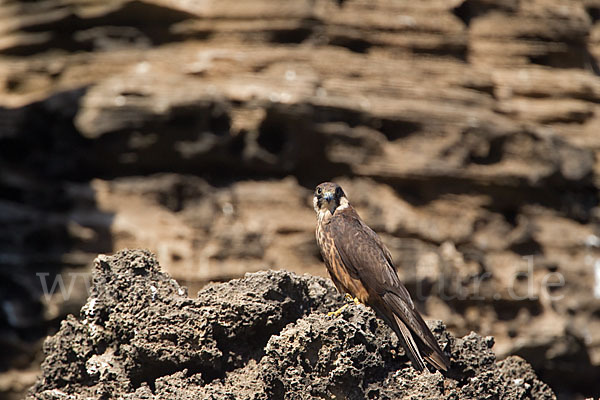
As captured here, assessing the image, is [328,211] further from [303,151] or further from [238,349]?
[303,151]

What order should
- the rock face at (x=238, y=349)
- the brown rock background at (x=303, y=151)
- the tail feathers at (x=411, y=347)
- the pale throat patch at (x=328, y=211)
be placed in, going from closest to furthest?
the rock face at (x=238, y=349) → the tail feathers at (x=411, y=347) → the pale throat patch at (x=328, y=211) → the brown rock background at (x=303, y=151)

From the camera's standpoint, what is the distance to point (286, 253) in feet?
30.4

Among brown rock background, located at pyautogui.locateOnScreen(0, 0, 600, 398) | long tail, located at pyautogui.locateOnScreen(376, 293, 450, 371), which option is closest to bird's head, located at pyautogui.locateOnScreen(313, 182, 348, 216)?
long tail, located at pyautogui.locateOnScreen(376, 293, 450, 371)

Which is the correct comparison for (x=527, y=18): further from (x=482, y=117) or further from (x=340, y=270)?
(x=340, y=270)

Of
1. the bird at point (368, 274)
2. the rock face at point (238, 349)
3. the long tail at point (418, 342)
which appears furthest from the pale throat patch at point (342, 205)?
the long tail at point (418, 342)

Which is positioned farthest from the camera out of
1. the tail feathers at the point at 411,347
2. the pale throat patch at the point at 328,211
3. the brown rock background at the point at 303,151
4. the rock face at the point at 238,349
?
the brown rock background at the point at 303,151

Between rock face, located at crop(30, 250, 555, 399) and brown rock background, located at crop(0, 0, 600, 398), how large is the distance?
4.52 meters

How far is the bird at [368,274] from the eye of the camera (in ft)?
13.7

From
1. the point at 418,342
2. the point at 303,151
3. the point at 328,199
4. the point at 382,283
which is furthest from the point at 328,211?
the point at 303,151

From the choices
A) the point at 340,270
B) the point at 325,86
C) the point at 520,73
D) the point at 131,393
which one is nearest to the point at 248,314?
the point at 131,393

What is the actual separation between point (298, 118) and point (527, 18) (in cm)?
360

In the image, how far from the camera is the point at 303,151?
31.1 feet

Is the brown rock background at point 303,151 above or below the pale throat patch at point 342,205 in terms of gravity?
below

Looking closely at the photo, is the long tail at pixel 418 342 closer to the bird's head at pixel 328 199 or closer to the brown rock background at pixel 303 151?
the bird's head at pixel 328 199
